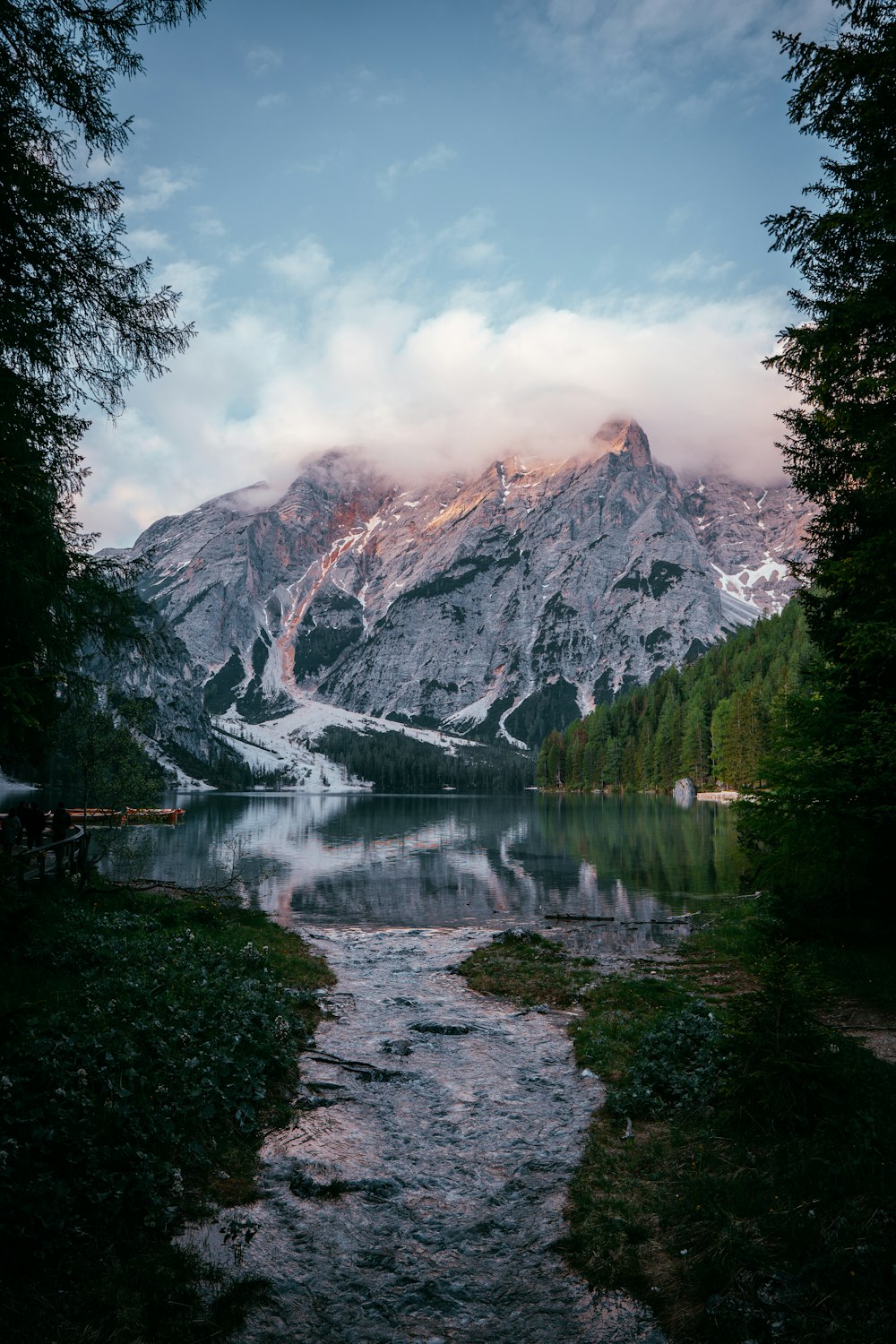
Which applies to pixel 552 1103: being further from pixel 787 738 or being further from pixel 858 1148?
pixel 787 738

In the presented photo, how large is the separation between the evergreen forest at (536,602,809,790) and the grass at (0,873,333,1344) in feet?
316

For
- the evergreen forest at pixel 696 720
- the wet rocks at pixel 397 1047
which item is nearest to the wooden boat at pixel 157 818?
the wet rocks at pixel 397 1047

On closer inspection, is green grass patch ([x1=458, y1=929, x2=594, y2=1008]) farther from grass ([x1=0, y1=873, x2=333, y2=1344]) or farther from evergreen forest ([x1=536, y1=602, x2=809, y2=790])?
evergreen forest ([x1=536, y1=602, x2=809, y2=790])

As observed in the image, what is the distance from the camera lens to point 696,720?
142 metres

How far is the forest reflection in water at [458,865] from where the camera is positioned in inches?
1515

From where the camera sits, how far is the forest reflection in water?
38469 mm

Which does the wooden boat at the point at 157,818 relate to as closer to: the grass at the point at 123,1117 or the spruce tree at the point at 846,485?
the grass at the point at 123,1117

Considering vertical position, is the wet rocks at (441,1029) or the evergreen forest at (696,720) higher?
the evergreen forest at (696,720)

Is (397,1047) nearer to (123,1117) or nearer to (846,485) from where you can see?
(123,1117)

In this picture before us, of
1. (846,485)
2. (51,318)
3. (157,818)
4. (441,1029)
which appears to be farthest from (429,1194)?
(157,818)

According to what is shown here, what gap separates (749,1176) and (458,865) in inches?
1964

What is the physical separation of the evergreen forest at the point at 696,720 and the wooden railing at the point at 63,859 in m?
91.7

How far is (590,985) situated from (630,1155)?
1144 centimetres

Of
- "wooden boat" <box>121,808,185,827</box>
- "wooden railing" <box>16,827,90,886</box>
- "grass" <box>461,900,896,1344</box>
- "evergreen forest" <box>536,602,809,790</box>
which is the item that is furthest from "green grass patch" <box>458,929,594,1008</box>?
"evergreen forest" <box>536,602,809,790</box>
